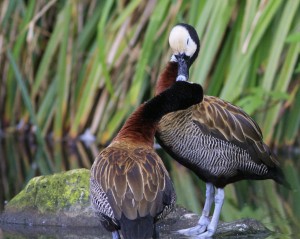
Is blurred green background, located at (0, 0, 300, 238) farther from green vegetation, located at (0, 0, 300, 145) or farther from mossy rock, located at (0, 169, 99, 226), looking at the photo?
mossy rock, located at (0, 169, 99, 226)

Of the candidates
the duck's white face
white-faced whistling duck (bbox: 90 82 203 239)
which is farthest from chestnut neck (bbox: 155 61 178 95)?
white-faced whistling duck (bbox: 90 82 203 239)

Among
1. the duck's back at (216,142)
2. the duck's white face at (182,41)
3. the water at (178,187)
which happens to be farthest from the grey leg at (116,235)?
the duck's white face at (182,41)

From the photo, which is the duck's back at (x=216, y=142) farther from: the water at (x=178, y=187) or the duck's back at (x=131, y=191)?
the duck's back at (x=131, y=191)

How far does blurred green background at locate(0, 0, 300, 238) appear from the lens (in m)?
10.9

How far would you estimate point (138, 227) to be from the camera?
644 centimetres

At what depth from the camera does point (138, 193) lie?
259 inches

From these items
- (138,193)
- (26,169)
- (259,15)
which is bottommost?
(26,169)

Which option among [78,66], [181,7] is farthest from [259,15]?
[78,66]

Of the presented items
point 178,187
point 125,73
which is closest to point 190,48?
point 178,187

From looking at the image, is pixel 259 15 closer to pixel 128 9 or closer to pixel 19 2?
pixel 128 9

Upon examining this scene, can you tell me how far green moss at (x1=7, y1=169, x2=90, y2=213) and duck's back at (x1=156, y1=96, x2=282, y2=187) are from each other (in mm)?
861

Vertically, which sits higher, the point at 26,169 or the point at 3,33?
the point at 3,33

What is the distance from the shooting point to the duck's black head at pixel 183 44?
28.3ft

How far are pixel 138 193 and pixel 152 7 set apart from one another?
6.11 metres
